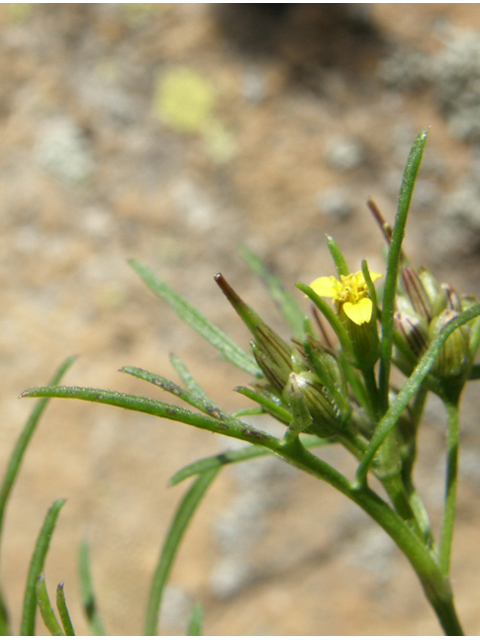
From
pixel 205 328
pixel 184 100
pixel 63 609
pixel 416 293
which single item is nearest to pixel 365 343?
pixel 416 293

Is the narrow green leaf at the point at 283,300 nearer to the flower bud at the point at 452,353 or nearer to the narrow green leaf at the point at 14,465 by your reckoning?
the flower bud at the point at 452,353

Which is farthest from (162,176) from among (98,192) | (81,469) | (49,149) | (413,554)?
(413,554)

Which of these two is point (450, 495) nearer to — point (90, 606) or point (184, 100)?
point (90, 606)

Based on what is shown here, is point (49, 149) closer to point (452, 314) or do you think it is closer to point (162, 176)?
point (162, 176)

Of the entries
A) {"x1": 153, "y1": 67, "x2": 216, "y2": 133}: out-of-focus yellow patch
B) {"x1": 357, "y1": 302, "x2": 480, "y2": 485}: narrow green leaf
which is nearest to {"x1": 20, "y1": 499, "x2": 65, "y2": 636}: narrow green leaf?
{"x1": 357, "y1": 302, "x2": 480, "y2": 485}: narrow green leaf

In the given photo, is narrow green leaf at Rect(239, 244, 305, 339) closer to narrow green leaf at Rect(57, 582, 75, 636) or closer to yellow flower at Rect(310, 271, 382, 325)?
yellow flower at Rect(310, 271, 382, 325)

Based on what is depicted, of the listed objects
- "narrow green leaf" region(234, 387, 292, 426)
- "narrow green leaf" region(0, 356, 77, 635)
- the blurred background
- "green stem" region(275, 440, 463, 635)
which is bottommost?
"green stem" region(275, 440, 463, 635)

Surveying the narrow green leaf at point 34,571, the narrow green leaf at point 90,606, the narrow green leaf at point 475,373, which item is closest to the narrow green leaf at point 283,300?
the narrow green leaf at point 475,373
